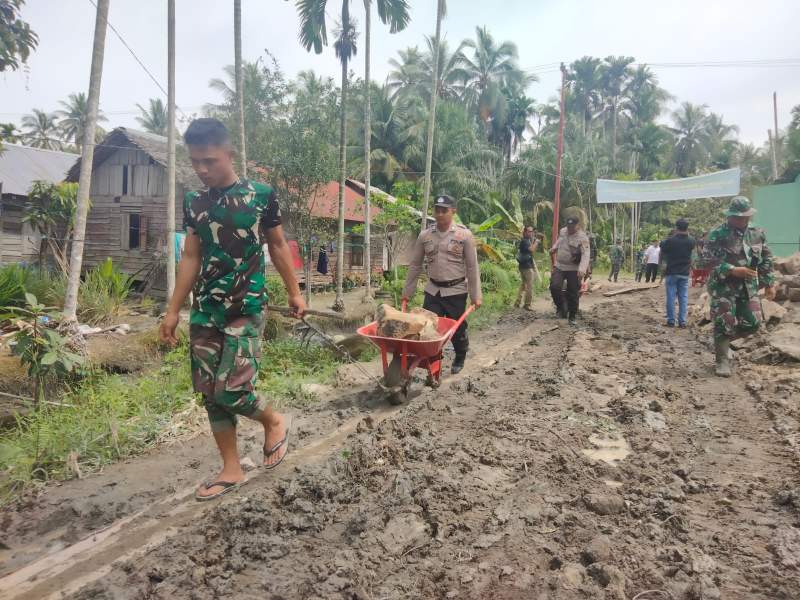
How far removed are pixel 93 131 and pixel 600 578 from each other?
24.9 feet

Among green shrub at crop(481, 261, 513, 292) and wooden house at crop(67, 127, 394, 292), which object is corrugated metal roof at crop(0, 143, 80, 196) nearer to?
wooden house at crop(67, 127, 394, 292)

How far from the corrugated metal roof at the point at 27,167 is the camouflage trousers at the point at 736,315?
1828 cm

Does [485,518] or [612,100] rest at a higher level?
[612,100]

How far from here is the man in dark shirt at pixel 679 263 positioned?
916 cm

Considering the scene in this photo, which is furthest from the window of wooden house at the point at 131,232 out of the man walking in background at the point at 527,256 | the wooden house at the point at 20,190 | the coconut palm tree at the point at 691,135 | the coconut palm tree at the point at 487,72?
the coconut palm tree at the point at 691,135

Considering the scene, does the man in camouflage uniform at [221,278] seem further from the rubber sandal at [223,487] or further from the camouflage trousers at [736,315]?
the camouflage trousers at [736,315]

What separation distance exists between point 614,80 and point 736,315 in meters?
45.8

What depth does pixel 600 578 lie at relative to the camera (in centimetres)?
209

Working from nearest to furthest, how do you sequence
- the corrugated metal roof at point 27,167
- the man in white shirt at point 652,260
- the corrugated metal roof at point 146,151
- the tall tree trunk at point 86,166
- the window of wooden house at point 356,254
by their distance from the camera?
the tall tree trunk at point 86,166, the corrugated metal roof at point 146,151, the corrugated metal roof at point 27,167, the man in white shirt at point 652,260, the window of wooden house at point 356,254

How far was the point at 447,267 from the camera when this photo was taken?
5.57m

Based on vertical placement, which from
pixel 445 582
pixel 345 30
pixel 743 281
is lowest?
pixel 445 582

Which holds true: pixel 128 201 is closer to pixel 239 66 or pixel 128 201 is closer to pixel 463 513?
pixel 239 66

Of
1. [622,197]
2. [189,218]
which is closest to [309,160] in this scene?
[189,218]

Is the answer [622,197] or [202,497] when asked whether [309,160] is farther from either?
[622,197]
